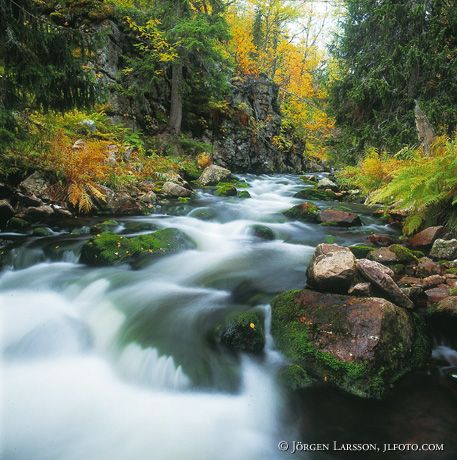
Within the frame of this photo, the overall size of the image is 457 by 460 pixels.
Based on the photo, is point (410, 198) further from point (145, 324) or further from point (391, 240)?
point (145, 324)

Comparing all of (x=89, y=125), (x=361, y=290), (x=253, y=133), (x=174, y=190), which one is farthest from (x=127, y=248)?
(x=253, y=133)

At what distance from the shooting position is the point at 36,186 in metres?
6.63

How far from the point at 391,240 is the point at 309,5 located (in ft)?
111

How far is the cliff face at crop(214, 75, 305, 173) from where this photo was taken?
54.1 feet

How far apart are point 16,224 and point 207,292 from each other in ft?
12.7

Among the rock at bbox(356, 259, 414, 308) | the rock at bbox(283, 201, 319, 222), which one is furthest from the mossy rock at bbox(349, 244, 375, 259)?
the rock at bbox(283, 201, 319, 222)

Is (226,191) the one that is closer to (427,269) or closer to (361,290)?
(427,269)

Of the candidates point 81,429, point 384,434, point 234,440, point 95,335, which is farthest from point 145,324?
point 384,434

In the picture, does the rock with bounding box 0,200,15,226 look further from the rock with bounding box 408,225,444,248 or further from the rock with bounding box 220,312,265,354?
the rock with bounding box 408,225,444,248

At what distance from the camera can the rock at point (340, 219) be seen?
7117 mm

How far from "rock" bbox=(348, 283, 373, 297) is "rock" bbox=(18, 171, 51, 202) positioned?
612 cm

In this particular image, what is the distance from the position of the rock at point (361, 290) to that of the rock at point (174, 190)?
720 cm

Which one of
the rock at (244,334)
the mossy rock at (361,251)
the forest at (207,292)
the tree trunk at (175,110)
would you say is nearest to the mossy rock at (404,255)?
the forest at (207,292)

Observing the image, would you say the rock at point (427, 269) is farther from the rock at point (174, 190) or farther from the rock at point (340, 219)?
the rock at point (174, 190)
